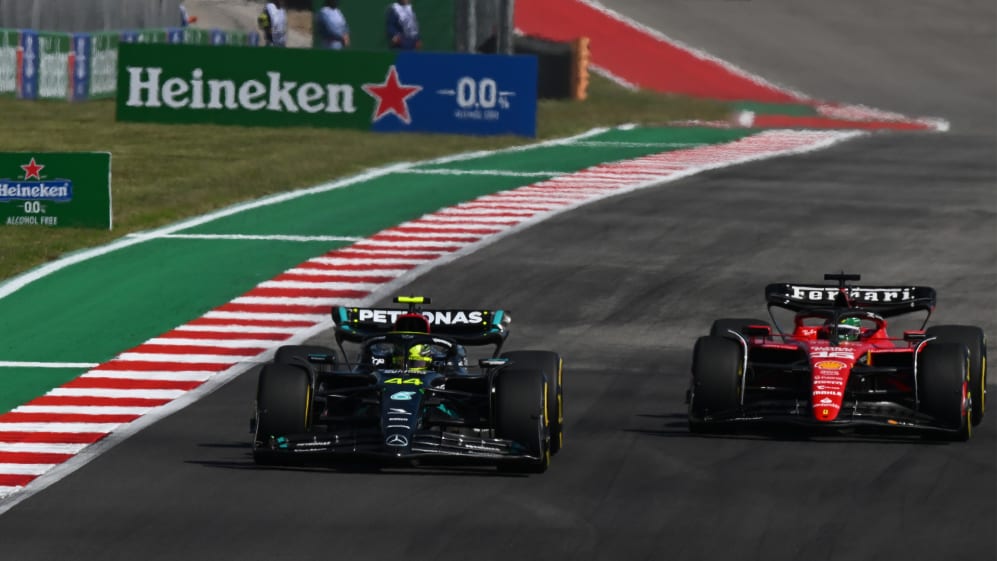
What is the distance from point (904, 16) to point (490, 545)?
49626mm

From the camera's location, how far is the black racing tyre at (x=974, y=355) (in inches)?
659

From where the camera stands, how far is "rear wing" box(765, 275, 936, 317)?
57.9 ft

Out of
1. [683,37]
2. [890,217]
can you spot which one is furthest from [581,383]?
[683,37]

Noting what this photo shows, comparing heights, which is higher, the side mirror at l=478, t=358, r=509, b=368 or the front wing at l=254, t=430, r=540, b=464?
the side mirror at l=478, t=358, r=509, b=368

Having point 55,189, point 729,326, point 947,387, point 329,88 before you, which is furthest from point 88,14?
point 947,387

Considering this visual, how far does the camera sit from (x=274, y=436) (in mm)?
14828

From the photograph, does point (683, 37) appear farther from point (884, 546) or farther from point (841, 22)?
point (884, 546)

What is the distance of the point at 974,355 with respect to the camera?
16.9 meters

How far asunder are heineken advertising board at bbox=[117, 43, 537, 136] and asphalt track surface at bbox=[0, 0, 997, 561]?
6.21m

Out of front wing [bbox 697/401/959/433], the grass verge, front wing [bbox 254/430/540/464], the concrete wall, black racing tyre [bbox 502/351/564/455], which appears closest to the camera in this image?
front wing [bbox 254/430/540/464]

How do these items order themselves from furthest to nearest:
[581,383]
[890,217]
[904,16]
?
[904,16]
[890,217]
[581,383]

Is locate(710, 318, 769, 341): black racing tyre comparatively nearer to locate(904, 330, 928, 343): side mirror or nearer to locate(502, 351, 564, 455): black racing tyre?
locate(904, 330, 928, 343): side mirror

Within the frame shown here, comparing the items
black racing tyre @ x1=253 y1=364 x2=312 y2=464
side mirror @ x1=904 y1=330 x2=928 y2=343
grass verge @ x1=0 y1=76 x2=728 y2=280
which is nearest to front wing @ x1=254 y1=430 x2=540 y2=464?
black racing tyre @ x1=253 y1=364 x2=312 y2=464

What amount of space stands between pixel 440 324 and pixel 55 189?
38.7 ft
